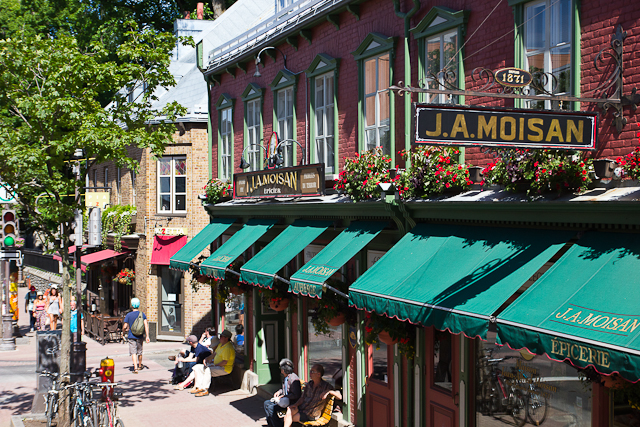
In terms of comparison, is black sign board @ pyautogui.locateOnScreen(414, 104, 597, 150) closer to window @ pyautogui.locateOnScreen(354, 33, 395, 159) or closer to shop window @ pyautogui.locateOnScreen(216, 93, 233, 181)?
window @ pyautogui.locateOnScreen(354, 33, 395, 159)

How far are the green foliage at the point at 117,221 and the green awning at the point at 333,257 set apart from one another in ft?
49.9

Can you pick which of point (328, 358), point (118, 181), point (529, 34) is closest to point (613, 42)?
point (529, 34)

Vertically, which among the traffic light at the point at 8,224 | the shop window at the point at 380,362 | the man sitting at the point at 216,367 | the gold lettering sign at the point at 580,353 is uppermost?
the traffic light at the point at 8,224

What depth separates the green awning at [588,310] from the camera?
5742mm

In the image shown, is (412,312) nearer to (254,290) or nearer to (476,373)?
(476,373)

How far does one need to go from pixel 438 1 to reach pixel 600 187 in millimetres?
4249

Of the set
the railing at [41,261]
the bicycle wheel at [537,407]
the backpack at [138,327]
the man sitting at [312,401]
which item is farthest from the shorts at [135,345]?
the railing at [41,261]

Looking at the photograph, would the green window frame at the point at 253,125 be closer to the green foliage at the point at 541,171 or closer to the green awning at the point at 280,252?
the green awning at the point at 280,252

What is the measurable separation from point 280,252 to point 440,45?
4951 millimetres

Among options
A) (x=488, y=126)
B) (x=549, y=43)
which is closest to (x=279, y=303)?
(x=549, y=43)

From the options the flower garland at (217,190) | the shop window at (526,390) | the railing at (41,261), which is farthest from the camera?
the railing at (41,261)

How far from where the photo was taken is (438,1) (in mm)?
10414

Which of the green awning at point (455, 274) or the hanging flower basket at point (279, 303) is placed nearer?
the green awning at point (455, 274)

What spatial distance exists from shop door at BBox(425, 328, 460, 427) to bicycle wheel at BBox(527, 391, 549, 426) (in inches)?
51.5
